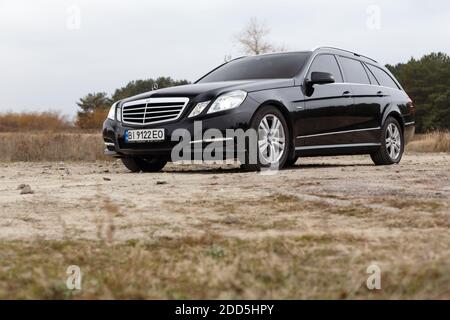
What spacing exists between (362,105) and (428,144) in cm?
1159

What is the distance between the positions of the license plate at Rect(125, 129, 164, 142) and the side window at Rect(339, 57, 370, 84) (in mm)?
2923

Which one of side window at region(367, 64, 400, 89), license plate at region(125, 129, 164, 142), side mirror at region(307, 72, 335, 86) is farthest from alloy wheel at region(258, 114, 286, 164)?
side window at region(367, 64, 400, 89)

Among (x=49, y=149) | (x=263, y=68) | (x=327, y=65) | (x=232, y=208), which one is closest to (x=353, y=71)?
(x=327, y=65)

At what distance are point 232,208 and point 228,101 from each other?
307cm

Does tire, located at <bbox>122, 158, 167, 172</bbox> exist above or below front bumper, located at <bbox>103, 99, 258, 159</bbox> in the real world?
below

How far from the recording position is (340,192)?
4887mm

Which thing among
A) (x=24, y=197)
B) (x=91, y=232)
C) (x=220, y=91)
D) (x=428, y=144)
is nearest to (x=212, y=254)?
(x=91, y=232)

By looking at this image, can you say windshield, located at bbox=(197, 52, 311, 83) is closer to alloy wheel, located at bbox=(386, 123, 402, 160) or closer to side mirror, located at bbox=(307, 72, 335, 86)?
side mirror, located at bbox=(307, 72, 335, 86)

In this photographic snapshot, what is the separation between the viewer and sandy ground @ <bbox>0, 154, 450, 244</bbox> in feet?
11.1

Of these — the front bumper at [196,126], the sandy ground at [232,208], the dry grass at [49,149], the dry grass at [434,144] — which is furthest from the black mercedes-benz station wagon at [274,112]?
the dry grass at [434,144]

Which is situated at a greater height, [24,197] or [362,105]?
[362,105]

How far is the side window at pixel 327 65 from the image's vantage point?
8.45 m

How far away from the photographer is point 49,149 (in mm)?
13570

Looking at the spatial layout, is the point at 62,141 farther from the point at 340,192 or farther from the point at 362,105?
the point at 340,192
